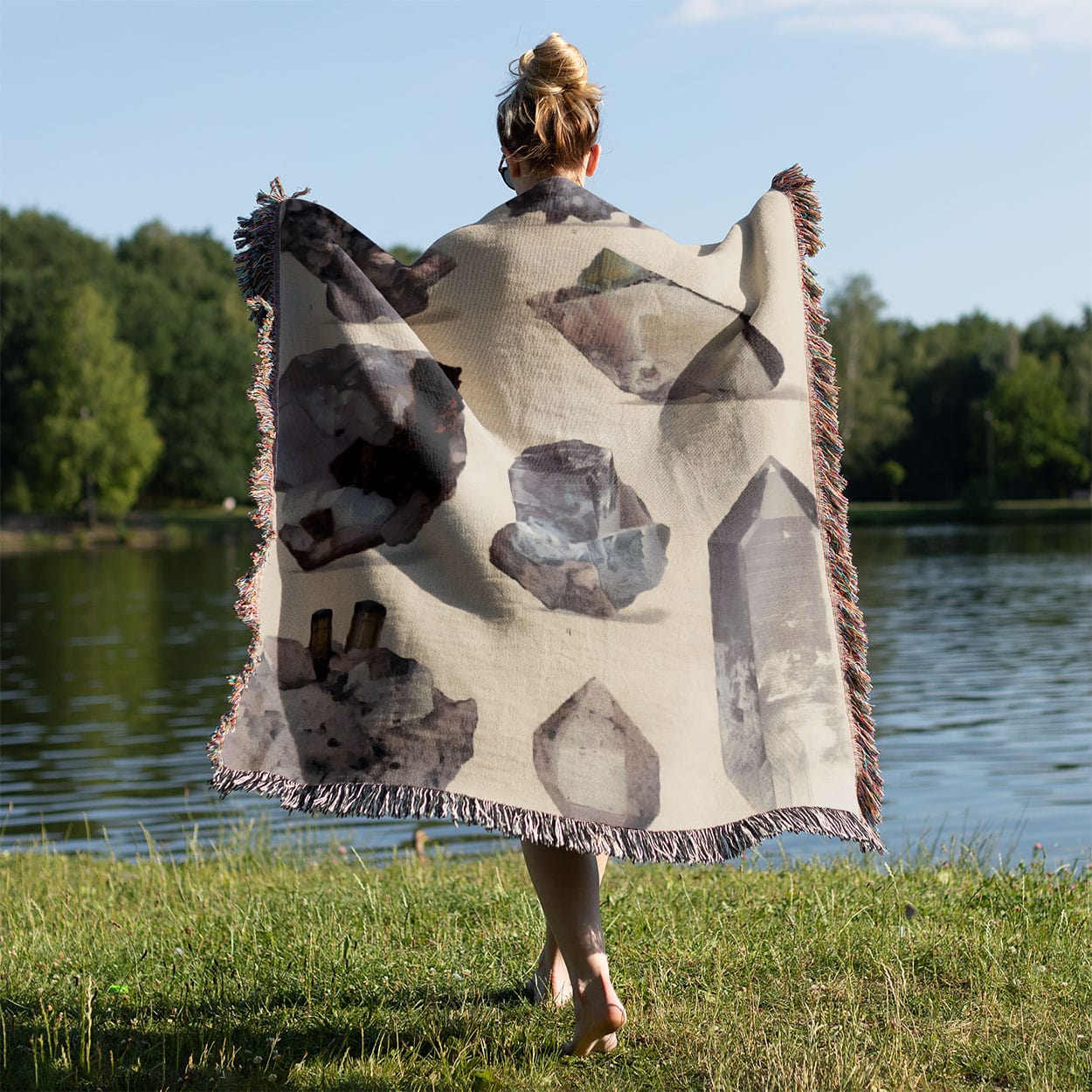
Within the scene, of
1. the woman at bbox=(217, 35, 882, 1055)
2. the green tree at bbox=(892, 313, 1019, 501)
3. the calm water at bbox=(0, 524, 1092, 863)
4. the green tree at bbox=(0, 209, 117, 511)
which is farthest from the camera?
the green tree at bbox=(892, 313, 1019, 501)

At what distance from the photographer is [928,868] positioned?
191 inches

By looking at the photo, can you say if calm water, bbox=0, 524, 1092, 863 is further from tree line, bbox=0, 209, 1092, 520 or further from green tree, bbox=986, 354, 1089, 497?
green tree, bbox=986, 354, 1089, 497

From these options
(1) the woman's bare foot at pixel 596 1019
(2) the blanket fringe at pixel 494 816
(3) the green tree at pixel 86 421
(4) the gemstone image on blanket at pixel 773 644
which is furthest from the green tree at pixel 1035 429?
(1) the woman's bare foot at pixel 596 1019

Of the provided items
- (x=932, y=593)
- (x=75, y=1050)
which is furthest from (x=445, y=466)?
(x=932, y=593)

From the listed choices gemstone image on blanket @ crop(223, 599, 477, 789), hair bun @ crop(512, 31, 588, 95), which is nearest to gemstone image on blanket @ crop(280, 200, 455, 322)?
hair bun @ crop(512, 31, 588, 95)

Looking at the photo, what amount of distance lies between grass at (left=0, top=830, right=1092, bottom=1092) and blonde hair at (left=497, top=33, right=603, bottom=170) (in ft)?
6.19

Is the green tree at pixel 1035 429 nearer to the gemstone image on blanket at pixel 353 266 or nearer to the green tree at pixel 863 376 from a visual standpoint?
the green tree at pixel 863 376

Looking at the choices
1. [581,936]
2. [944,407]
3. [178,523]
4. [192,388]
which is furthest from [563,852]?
[944,407]

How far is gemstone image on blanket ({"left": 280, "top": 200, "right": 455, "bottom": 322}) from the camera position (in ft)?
9.73

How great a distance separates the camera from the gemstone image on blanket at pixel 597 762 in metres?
2.76

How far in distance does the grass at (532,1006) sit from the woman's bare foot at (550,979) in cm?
5

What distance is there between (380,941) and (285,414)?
146 centimetres

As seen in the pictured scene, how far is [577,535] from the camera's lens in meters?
2.91

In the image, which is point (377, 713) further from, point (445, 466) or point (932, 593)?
point (932, 593)
